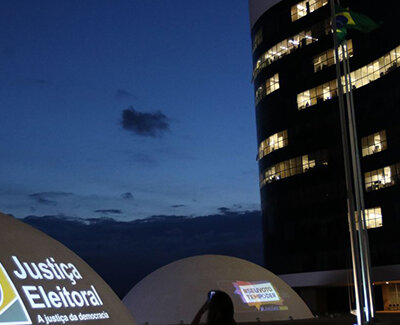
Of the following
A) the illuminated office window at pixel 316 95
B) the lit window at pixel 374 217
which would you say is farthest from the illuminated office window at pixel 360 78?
the lit window at pixel 374 217

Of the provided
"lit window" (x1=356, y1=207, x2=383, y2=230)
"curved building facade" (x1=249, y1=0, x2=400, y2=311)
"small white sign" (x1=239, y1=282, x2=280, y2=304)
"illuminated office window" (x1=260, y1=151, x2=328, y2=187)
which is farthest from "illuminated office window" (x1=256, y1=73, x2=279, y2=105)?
"small white sign" (x1=239, y1=282, x2=280, y2=304)

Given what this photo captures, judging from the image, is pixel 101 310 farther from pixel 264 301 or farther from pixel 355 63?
pixel 355 63

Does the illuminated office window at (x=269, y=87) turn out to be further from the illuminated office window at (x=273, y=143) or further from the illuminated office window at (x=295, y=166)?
the illuminated office window at (x=295, y=166)

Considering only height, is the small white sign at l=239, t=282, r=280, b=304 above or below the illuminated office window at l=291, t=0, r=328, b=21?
below

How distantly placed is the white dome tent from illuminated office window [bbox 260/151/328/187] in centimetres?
3212

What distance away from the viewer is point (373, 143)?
6009 cm

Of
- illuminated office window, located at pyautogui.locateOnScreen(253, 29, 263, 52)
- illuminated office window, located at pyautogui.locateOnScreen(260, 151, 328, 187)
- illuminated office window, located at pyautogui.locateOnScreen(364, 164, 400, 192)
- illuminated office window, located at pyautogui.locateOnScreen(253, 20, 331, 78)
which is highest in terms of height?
illuminated office window, located at pyautogui.locateOnScreen(253, 29, 263, 52)

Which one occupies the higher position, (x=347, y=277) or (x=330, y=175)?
(x=330, y=175)

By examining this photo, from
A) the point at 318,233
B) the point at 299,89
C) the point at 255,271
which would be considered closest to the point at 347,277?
the point at 318,233

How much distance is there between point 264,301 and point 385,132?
102 feet

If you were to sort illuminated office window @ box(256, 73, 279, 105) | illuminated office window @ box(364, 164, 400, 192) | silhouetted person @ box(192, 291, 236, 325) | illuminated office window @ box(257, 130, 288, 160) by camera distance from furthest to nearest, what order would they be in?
illuminated office window @ box(256, 73, 279, 105) → illuminated office window @ box(257, 130, 288, 160) → illuminated office window @ box(364, 164, 400, 192) → silhouetted person @ box(192, 291, 236, 325)

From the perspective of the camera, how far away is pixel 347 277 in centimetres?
6125

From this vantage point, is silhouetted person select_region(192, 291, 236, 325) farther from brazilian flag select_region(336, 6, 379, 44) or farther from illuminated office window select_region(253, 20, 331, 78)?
illuminated office window select_region(253, 20, 331, 78)

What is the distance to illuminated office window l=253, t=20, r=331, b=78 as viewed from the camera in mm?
67312
